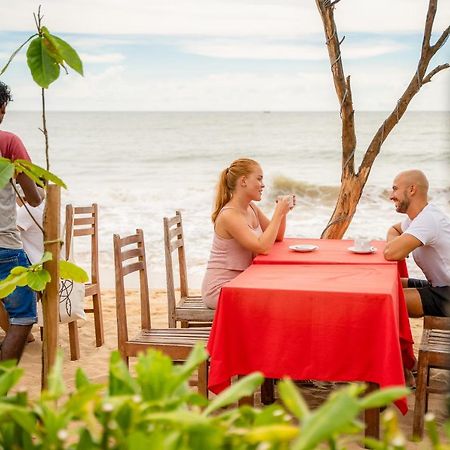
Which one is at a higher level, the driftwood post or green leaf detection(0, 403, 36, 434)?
the driftwood post

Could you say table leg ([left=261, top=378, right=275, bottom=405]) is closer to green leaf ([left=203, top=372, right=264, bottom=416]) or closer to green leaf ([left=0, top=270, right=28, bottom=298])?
green leaf ([left=0, top=270, right=28, bottom=298])

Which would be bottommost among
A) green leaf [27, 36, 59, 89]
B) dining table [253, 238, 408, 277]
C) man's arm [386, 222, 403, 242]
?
dining table [253, 238, 408, 277]

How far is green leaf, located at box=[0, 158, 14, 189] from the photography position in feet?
4.99

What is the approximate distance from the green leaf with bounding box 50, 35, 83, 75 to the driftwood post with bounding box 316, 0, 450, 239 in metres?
3.94

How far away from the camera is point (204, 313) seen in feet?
14.2

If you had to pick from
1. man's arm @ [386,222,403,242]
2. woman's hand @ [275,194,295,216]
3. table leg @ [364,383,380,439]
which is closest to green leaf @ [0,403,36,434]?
table leg @ [364,383,380,439]

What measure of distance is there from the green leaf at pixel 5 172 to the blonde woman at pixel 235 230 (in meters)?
2.58

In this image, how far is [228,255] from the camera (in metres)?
4.14

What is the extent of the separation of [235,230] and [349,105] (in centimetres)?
168

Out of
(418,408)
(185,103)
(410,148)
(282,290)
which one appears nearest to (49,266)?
(282,290)

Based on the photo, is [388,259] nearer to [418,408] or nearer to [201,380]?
[418,408]

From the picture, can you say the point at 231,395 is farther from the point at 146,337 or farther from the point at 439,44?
the point at 439,44

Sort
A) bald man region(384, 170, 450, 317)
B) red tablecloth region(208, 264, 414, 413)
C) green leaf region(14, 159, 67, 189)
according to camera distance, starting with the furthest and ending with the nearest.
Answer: bald man region(384, 170, 450, 317) → red tablecloth region(208, 264, 414, 413) → green leaf region(14, 159, 67, 189)

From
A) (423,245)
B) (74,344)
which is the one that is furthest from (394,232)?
(74,344)
